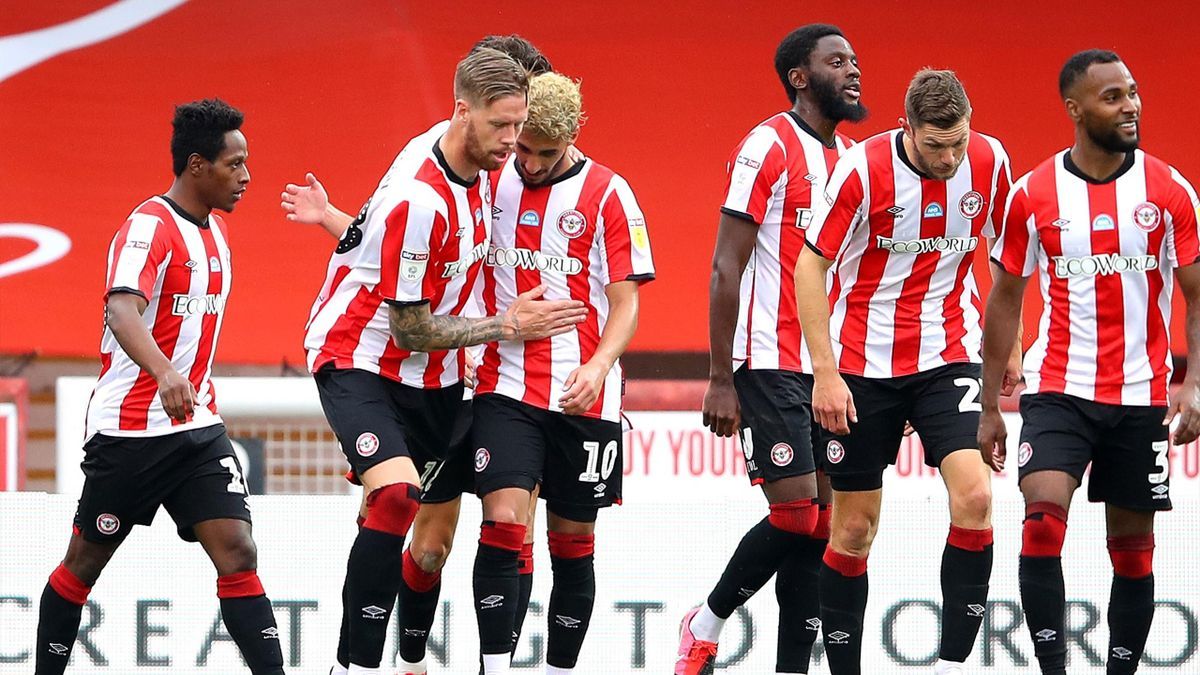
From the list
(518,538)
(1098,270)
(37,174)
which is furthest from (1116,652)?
(37,174)

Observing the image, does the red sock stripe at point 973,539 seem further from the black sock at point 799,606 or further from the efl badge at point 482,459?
the efl badge at point 482,459

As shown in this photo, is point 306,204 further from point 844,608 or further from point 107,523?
point 844,608

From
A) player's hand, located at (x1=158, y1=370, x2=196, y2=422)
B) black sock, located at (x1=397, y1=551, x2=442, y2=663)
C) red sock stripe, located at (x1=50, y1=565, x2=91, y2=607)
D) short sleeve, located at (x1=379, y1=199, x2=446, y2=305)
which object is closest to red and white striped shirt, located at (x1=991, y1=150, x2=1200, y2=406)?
short sleeve, located at (x1=379, y1=199, x2=446, y2=305)

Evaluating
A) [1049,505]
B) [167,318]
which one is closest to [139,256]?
[167,318]

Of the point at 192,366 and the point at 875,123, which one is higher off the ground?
the point at 875,123

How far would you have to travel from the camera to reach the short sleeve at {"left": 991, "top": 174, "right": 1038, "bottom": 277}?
502cm

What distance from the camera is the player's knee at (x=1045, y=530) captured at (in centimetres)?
487

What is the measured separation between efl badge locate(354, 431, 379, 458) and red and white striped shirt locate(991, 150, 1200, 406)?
184 cm

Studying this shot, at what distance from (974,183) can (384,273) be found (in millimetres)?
1811

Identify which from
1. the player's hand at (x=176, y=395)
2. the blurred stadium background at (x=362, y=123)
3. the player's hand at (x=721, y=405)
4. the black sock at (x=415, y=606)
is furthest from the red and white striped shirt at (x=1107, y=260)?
the blurred stadium background at (x=362, y=123)

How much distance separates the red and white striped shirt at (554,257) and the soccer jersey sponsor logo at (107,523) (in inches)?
46.1

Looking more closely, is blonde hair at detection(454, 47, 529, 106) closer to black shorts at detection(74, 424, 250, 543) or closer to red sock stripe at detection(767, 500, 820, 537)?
black shorts at detection(74, 424, 250, 543)

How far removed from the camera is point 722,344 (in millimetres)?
5395

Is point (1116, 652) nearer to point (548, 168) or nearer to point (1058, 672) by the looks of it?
point (1058, 672)
